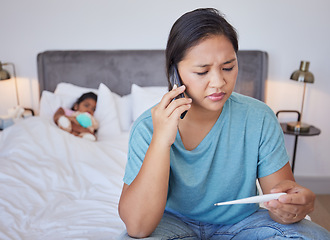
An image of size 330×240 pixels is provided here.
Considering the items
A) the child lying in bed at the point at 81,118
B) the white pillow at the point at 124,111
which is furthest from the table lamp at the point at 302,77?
the child lying in bed at the point at 81,118

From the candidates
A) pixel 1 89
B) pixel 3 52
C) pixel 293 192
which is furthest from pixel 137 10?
pixel 293 192

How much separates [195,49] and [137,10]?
1795mm

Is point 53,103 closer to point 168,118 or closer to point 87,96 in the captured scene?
point 87,96

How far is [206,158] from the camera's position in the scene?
3.51 ft

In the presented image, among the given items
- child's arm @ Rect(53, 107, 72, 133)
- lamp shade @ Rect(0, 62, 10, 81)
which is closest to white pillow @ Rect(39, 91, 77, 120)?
child's arm @ Rect(53, 107, 72, 133)

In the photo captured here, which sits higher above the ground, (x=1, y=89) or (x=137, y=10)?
(x=137, y=10)

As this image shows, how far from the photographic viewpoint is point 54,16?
262 centimetres

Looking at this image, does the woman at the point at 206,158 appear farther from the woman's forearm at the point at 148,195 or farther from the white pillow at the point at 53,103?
the white pillow at the point at 53,103

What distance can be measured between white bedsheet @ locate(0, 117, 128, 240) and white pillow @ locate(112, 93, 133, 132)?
0.63ft

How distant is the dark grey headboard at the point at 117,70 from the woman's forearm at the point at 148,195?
1.72 meters

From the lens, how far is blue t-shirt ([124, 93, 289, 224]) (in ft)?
3.47

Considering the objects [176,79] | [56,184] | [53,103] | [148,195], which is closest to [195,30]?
[176,79]

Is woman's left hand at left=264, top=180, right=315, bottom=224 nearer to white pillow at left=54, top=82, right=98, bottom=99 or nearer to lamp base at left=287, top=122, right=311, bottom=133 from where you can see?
lamp base at left=287, top=122, right=311, bottom=133

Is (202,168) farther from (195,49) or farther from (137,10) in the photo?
(137,10)
